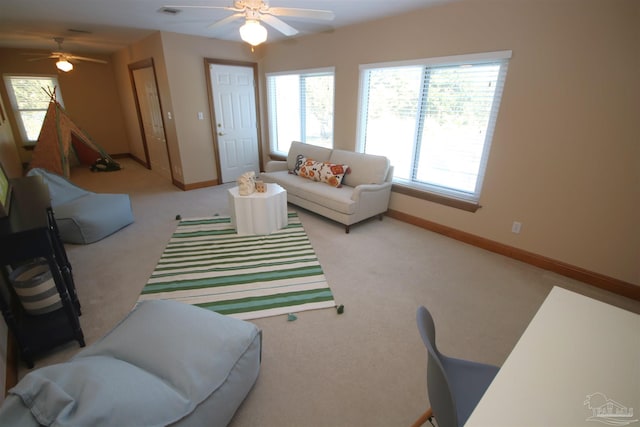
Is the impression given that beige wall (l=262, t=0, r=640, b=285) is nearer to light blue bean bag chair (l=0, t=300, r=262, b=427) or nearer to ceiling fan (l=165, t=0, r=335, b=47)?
ceiling fan (l=165, t=0, r=335, b=47)

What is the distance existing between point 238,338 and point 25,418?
781 millimetres

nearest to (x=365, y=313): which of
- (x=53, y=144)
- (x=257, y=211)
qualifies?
(x=257, y=211)

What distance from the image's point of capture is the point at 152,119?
5484mm

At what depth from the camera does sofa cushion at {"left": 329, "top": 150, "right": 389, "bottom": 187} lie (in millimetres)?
3611

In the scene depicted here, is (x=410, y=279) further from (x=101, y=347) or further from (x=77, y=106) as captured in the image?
(x=77, y=106)

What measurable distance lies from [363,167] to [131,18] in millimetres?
3312

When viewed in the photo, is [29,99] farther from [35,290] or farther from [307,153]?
[35,290]

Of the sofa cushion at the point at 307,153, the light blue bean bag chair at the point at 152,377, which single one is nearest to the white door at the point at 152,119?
the sofa cushion at the point at 307,153

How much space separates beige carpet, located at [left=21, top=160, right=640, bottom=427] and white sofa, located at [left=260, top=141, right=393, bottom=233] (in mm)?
219

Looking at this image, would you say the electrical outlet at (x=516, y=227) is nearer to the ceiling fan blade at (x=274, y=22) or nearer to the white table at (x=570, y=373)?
the white table at (x=570, y=373)

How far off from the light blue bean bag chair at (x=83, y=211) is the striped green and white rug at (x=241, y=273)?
2.39 feet

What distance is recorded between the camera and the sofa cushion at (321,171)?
12.5 ft

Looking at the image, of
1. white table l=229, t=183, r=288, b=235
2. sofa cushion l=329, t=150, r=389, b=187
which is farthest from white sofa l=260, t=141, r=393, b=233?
white table l=229, t=183, r=288, b=235

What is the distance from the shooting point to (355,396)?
159 centimetres
